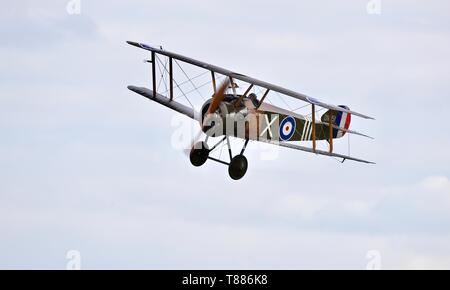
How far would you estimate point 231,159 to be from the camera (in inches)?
1133

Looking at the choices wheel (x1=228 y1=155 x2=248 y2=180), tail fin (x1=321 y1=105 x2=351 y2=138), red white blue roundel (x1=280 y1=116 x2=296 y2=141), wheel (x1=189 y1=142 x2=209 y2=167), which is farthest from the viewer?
tail fin (x1=321 y1=105 x2=351 y2=138)

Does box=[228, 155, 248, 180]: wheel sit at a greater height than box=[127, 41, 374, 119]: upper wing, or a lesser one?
lesser

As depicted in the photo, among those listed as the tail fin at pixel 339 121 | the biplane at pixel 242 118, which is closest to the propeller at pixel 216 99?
the biplane at pixel 242 118

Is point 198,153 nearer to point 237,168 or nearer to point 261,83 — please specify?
point 237,168

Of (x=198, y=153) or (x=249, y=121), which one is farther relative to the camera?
(x=198, y=153)

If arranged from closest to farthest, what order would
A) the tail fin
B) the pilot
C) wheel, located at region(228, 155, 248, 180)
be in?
wheel, located at region(228, 155, 248, 180), the pilot, the tail fin

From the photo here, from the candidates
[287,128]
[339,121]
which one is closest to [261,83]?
[287,128]

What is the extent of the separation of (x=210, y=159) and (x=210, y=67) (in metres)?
2.62

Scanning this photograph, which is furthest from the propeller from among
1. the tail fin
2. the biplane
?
the tail fin

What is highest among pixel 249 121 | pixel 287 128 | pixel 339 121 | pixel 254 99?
pixel 339 121

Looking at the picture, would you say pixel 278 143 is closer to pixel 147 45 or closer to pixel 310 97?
pixel 310 97

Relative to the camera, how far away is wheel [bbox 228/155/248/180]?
2858 centimetres

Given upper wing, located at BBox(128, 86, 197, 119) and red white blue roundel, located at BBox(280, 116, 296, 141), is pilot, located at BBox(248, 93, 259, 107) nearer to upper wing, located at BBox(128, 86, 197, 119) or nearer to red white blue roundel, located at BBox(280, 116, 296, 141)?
red white blue roundel, located at BBox(280, 116, 296, 141)

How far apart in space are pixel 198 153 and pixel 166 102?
9.94 ft
